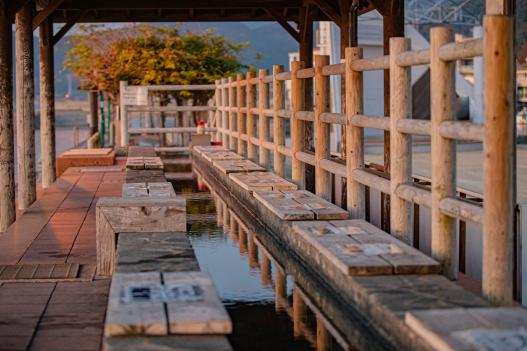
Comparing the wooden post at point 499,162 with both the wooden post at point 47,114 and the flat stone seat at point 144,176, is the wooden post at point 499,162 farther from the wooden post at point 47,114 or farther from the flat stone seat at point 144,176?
the wooden post at point 47,114

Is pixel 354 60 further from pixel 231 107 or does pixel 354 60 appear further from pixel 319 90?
pixel 231 107

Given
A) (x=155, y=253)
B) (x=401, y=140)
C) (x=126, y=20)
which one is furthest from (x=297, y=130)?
(x=126, y=20)

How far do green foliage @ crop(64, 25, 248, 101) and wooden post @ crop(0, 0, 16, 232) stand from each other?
15.4m

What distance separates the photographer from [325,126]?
10.5 m

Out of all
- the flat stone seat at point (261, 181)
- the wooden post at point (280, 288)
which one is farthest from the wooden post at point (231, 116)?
the wooden post at point (280, 288)

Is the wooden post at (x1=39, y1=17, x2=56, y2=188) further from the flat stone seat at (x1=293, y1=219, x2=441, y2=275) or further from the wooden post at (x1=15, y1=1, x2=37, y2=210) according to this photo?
the flat stone seat at (x1=293, y1=219, x2=441, y2=275)

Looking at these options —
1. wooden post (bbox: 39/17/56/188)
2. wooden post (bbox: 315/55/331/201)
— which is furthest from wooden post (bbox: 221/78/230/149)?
wooden post (bbox: 315/55/331/201)

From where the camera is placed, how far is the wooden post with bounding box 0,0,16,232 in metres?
10.6

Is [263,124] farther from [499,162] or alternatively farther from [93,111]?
[93,111]

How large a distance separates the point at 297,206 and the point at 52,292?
3057 millimetres

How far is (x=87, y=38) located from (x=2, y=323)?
85.8 feet

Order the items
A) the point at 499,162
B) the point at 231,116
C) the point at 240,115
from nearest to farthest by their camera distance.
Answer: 1. the point at 499,162
2. the point at 240,115
3. the point at 231,116

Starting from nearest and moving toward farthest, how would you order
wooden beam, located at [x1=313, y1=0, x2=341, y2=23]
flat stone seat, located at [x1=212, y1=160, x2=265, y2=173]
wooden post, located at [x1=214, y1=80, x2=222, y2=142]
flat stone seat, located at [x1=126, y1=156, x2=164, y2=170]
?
flat stone seat, located at [x1=126, y1=156, x2=164, y2=170] → flat stone seat, located at [x1=212, y1=160, x2=265, y2=173] → wooden beam, located at [x1=313, y1=0, x2=341, y2=23] → wooden post, located at [x1=214, y1=80, x2=222, y2=142]

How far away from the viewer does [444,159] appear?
20.5 feet
